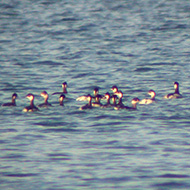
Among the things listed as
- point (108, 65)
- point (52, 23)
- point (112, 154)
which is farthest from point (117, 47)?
point (112, 154)

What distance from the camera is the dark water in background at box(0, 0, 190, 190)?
57.3 feet

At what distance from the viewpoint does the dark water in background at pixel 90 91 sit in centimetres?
1747

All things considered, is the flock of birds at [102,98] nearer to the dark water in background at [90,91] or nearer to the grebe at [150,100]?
the grebe at [150,100]

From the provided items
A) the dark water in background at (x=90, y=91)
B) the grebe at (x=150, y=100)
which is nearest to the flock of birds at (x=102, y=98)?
the grebe at (x=150, y=100)

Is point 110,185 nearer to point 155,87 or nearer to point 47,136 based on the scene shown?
point 47,136

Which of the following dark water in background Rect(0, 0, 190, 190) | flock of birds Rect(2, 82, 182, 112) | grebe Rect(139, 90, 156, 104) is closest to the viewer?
dark water in background Rect(0, 0, 190, 190)

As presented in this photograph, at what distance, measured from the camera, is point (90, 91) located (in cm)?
3031

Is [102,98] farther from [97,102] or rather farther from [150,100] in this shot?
[150,100]

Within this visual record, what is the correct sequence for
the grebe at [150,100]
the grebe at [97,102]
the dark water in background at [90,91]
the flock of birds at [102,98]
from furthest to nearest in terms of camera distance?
the grebe at [150,100] < the grebe at [97,102] < the flock of birds at [102,98] < the dark water in background at [90,91]

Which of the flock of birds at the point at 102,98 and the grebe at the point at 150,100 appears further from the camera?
the grebe at the point at 150,100

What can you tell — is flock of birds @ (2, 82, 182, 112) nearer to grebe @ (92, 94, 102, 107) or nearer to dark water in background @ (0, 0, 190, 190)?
grebe @ (92, 94, 102, 107)

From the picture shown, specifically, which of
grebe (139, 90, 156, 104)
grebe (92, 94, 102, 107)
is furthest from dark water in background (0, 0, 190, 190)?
grebe (92, 94, 102, 107)

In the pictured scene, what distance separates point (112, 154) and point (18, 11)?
1918 inches

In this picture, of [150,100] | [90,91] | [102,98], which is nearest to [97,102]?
[102,98]
